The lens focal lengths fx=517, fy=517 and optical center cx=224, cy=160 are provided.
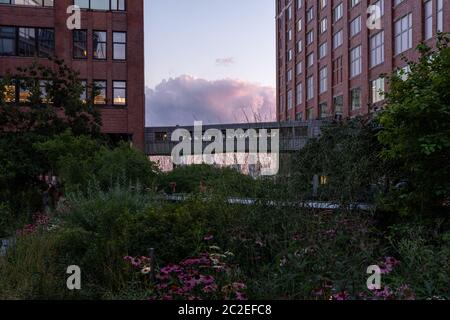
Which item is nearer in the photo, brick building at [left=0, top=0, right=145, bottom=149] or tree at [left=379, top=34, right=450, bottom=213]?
tree at [left=379, top=34, right=450, bottom=213]

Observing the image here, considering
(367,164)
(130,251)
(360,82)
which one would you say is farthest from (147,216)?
(360,82)

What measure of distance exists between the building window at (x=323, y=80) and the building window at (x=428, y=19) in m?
23.5

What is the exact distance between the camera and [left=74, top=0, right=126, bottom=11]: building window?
3328 centimetres

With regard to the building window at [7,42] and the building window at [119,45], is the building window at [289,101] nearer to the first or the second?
the building window at [119,45]

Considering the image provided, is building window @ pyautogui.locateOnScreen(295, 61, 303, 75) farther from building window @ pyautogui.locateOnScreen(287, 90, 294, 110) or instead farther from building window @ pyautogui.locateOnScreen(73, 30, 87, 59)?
building window @ pyautogui.locateOnScreen(73, 30, 87, 59)

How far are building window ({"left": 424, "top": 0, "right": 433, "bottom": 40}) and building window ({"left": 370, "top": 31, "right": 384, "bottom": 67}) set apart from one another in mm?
7531

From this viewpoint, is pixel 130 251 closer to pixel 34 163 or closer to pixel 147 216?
pixel 147 216

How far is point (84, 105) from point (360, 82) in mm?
35673

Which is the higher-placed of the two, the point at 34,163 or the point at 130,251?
the point at 34,163

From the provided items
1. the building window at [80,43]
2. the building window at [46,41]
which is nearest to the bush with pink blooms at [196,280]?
the building window at [80,43]

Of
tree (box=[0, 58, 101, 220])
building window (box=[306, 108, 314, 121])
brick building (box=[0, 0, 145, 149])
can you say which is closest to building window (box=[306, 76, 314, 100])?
building window (box=[306, 108, 314, 121])

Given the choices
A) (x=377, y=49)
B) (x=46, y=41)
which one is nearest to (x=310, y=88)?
(x=377, y=49)

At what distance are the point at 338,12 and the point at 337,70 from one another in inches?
247

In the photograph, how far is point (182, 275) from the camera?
497 centimetres
